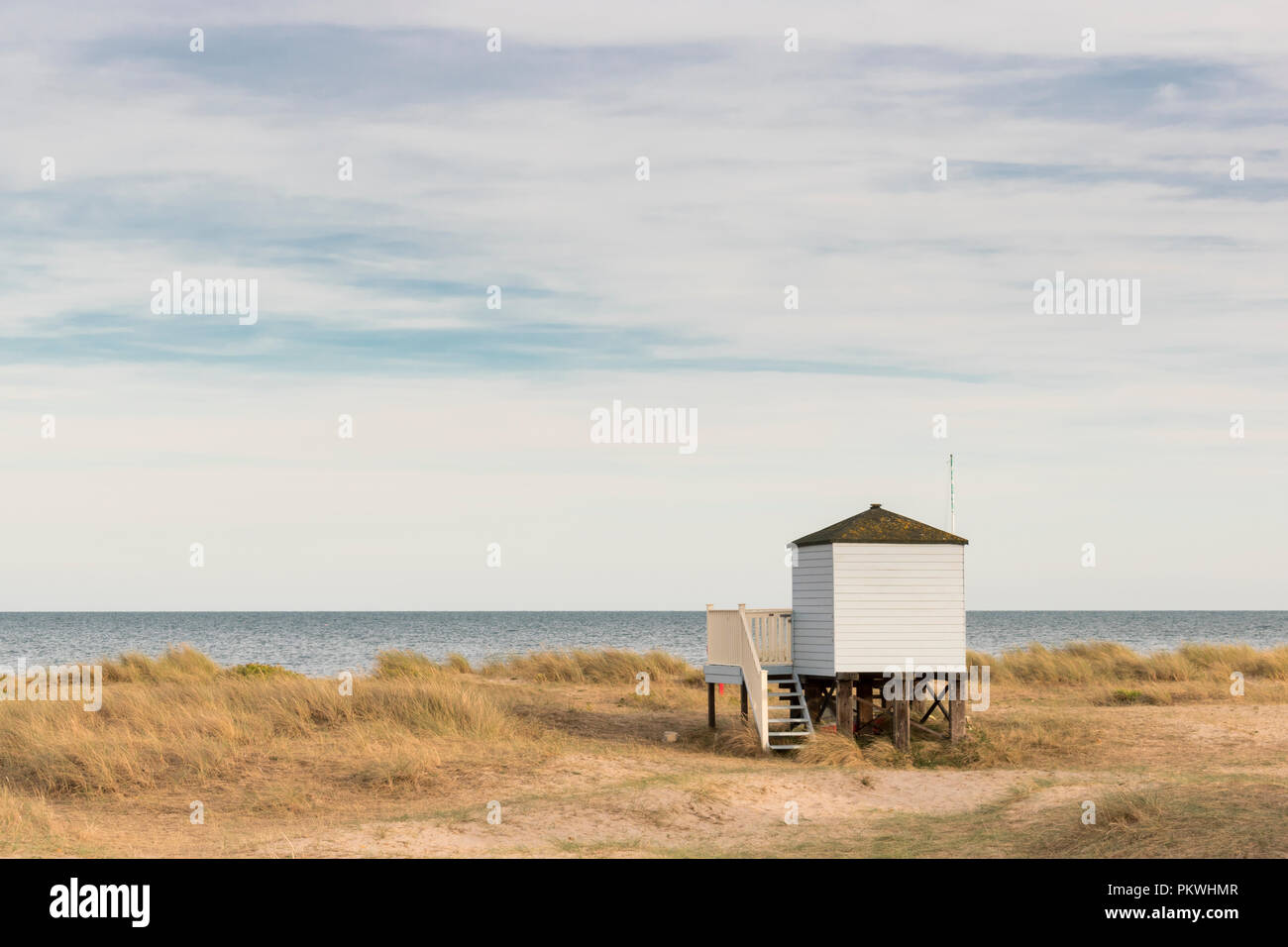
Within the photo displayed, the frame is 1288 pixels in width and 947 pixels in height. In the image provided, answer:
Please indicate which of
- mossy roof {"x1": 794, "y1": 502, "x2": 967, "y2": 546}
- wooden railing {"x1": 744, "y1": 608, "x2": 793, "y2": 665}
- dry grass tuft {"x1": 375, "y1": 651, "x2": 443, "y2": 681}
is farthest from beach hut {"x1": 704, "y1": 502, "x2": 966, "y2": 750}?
dry grass tuft {"x1": 375, "y1": 651, "x2": 443, "y2": 681}

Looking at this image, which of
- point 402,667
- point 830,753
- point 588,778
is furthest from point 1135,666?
point 588,778

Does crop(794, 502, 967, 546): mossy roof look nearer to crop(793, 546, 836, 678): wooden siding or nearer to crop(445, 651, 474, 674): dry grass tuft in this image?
crop(793, 546, 836, 678): wooden siding

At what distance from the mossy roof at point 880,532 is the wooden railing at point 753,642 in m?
2.05

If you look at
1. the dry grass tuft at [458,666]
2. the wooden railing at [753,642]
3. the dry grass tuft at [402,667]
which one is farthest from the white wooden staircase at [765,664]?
the dry grass tuft at [458,666]

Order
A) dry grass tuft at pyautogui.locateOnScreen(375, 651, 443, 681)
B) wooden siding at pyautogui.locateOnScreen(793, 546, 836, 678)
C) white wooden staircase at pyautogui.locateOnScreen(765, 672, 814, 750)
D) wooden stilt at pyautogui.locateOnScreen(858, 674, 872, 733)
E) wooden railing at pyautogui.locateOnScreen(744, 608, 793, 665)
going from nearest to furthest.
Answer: white wooden staircase at pyautogui.locateOnScreen(765, 672, 814, 750) → wooden siding at pyautogui.locateOnScreen(793, 546, 836, 678) → wooden stilt at pyautogui.locateOnScreen(858, 674, 872, 733) → wooden railing at pyautogui.locateOnScreen(744, 608, 793, 665) → dry grass tuft at pyautogui.locateOnScreen(375, 651, 443, 681)

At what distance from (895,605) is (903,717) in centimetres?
206

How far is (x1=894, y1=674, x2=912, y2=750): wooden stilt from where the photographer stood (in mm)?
22172

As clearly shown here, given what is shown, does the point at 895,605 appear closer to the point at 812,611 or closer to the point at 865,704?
the point at 812,611

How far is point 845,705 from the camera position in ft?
75.0

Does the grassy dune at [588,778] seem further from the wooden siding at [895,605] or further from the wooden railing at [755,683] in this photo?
the wooden siding at [895,605]

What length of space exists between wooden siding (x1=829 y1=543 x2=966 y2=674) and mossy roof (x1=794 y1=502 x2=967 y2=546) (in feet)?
0.43

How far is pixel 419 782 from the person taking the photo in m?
18.1

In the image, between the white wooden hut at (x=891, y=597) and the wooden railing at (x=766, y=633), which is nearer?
the white wooden hut at (x=891, y=597)

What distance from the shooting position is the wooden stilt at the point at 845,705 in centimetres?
2262
